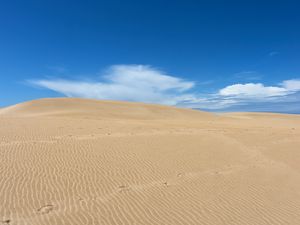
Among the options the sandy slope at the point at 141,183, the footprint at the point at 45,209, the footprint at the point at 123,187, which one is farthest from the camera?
the footprint at the point at 123,187

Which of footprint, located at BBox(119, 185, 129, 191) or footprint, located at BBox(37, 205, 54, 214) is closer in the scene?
footprint, located at BBox(37, 205, 54, 214)

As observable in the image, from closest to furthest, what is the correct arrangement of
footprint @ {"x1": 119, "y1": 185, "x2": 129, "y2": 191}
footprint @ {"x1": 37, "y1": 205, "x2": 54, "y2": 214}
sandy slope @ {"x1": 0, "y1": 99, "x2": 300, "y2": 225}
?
1. footprint @ {"x1": 37, "y1": 205, "x2": 54, "y2": 214}
2. sandy slope @ {"x1": 0, "y1": 99, "x2": 300, "y2": 225}
3. footprint @ {"x1": 119, "y1": 185, "x2": 129, "y2": 191}

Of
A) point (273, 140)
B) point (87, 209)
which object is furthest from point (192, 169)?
point (273, 140)

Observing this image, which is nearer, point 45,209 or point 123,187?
point 45,209

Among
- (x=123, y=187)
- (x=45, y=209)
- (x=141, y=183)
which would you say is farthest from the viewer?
(x=141, y=183)

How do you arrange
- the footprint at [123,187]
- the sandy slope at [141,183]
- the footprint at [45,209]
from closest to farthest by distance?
the footprint at [45,209]
the sandy slope at [141,183]
the footprint at [123,187]

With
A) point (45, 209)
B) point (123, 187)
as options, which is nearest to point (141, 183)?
point (123, 187)

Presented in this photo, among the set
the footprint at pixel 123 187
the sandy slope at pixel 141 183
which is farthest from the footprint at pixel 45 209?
the footprint at pixel 123 187

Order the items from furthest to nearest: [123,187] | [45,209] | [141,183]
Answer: [141,183] → [123,187] → [45,209]

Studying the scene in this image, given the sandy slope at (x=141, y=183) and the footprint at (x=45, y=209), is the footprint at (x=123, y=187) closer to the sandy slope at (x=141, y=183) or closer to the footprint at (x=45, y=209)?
the sandy slope at (x=141, y=183)

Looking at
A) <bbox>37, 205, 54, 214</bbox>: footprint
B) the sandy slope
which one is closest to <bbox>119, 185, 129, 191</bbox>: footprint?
the sandy slope

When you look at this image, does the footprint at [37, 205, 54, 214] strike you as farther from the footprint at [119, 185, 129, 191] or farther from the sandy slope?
the footprint at [119, 185, 129, 191]

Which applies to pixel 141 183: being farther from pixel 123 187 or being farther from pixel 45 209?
pixel 45 209

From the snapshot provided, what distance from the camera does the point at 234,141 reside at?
13.7m
